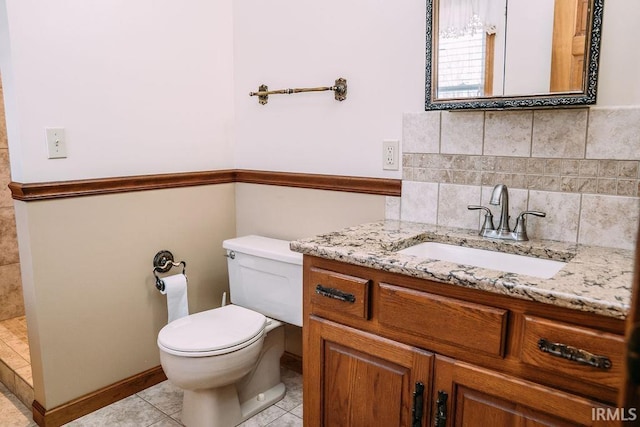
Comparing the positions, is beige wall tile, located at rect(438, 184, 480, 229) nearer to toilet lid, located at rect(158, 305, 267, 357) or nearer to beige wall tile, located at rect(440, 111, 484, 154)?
beige wall tile, located at rect(440, 111, 484, 154)

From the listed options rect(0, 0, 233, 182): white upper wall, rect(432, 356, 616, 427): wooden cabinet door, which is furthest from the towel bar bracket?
rect(432, 356, 616, 427): wooden cabinet door

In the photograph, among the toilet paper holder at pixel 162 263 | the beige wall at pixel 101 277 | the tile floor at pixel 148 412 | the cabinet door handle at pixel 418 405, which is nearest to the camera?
the cabinet door handle at pixel 418 405

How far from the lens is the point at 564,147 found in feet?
5.06

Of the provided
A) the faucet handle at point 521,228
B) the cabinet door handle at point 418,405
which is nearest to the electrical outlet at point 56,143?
the cabinet door handle at point 418,405

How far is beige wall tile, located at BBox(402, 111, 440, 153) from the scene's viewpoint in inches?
71.6

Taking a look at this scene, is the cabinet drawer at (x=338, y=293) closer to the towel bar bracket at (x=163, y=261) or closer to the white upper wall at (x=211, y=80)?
the white upper wall at (x=211, y=80)

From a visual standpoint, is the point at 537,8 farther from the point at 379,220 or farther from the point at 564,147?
the point at 379,220

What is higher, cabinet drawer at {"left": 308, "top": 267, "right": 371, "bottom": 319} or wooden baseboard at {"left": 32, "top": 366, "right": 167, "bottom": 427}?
cabinet drawer at {"left": 308, "top": 267, "right": 371, "bottom": 319}

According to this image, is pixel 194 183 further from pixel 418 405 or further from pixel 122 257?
pixel 418 405

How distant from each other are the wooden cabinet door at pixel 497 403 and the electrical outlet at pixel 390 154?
0.89 m

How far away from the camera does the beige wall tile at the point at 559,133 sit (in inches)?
59.3

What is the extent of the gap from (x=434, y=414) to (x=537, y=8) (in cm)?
121

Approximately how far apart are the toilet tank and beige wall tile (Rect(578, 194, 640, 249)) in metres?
1.05

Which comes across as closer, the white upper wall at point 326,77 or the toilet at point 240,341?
the toilet at point 240,341
